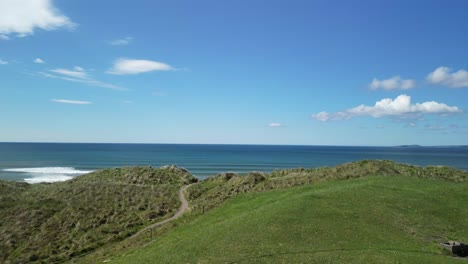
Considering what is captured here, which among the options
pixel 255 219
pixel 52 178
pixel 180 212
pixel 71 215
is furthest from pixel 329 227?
pixel 52 178

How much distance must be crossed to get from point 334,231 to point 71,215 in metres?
33.6

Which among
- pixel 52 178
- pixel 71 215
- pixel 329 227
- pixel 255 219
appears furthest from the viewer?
pixel 52 178

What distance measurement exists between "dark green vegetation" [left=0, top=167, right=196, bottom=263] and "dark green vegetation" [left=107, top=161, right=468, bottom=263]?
7699 millimetres

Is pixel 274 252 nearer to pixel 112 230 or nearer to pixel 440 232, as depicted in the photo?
pixel 440 232

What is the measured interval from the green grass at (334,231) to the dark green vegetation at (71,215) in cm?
872

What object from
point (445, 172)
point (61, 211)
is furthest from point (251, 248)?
point (445, 172)

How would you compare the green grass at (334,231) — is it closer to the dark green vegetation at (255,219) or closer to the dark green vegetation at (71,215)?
the dark green vegetation at (255,219)

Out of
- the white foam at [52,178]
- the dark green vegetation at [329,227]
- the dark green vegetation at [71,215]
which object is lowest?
the white foam at [52,178]

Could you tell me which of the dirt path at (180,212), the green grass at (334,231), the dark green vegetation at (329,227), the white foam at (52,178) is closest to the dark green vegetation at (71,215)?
the dirt path at (180,212)

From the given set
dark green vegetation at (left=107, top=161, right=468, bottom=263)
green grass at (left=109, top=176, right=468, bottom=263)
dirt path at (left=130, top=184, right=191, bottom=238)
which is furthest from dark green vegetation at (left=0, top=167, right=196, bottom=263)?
green grass at (left=109, top=176, right=468, bottom=263)

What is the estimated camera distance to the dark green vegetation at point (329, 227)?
22.8 m

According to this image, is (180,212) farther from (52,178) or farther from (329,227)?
(52,178)

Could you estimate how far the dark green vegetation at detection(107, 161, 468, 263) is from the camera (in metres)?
22.8

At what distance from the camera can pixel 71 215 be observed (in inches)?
1791
